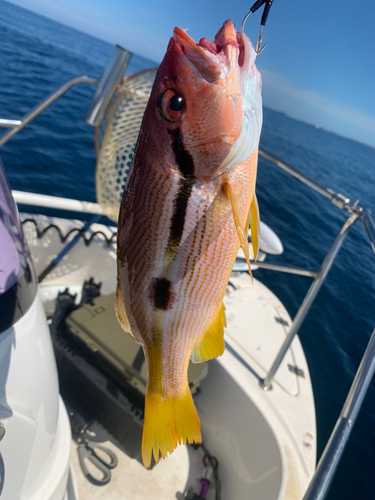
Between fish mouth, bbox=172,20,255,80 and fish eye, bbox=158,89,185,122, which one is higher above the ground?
fish mouth, bbox=172,20,255,80

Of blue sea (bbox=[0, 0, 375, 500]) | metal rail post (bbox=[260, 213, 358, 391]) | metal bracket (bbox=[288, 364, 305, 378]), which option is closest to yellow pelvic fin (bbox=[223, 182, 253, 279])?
metal rail post (bbox=[260, 213, 358, 391])

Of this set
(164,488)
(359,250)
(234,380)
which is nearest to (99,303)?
(234,380)

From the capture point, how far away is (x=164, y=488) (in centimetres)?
259

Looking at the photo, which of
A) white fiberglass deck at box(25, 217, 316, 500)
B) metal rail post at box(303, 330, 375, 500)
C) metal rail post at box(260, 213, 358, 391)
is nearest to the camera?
metal rail post at box(303, 330, 375, 500)

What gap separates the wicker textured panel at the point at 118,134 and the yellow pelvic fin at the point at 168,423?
1995 mm

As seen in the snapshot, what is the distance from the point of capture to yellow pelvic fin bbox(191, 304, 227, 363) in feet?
3.84

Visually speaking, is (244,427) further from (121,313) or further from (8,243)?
(8,243)

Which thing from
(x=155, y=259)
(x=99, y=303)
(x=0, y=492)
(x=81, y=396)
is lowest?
(x=81, y=396)

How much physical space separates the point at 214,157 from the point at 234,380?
2.14 meters

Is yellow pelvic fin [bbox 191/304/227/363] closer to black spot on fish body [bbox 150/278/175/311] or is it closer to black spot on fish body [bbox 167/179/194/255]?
black spot on fish body [bbox 150/278/175/311]

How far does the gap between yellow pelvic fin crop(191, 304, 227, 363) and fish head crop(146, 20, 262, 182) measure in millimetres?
549

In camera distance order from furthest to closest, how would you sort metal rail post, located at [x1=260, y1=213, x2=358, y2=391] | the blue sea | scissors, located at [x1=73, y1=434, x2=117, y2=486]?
the blue sea, scissors, located at [x1=73, y1=434, x2=117, y2=486], metal rail post, located at [x1=260, y1=213, x2=358, y2=391]

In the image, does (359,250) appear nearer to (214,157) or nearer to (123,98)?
(123,98)

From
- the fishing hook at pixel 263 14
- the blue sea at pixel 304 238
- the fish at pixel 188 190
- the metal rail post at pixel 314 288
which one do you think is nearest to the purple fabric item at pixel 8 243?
the fish at pixel 188 190
